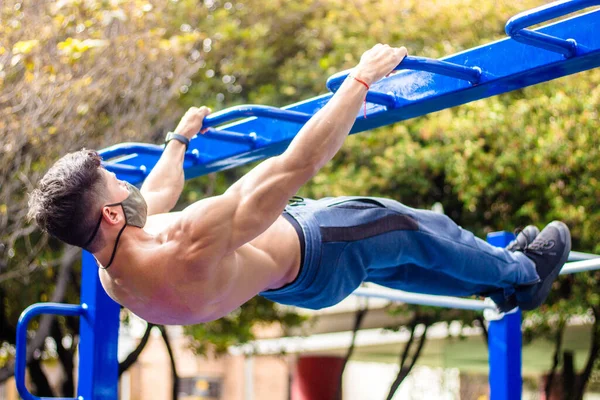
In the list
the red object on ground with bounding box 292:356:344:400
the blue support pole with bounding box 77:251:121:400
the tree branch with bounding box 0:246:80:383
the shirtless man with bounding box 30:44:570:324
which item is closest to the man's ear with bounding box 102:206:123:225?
the shirtless man with bounding box 30:44:570:324

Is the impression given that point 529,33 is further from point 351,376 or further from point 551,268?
point 351,376

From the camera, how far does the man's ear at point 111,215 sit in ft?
7.61

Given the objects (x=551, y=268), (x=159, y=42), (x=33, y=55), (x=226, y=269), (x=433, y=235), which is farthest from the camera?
(x=159, y=42)

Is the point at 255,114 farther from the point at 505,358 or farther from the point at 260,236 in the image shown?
the point at 505,358

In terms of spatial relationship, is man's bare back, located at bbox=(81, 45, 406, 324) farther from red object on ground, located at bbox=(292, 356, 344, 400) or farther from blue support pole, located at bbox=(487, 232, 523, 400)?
red object on ground, located at bbox=(292, 356, 344, 400)

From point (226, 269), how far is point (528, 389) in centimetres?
1970

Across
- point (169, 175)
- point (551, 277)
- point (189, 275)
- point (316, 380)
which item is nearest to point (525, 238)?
point (551, 277)

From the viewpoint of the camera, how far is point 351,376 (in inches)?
838

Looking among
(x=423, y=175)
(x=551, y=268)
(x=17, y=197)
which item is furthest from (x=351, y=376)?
(x=551, y=268)

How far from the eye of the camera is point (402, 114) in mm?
2752

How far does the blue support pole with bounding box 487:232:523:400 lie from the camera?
362cm

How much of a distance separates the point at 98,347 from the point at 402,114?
4.91 ft

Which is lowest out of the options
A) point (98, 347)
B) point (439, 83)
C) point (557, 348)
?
point (557, 348)

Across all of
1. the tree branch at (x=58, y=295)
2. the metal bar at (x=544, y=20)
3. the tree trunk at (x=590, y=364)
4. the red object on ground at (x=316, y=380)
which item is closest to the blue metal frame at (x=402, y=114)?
the metal bar at (x=544, y=20)
